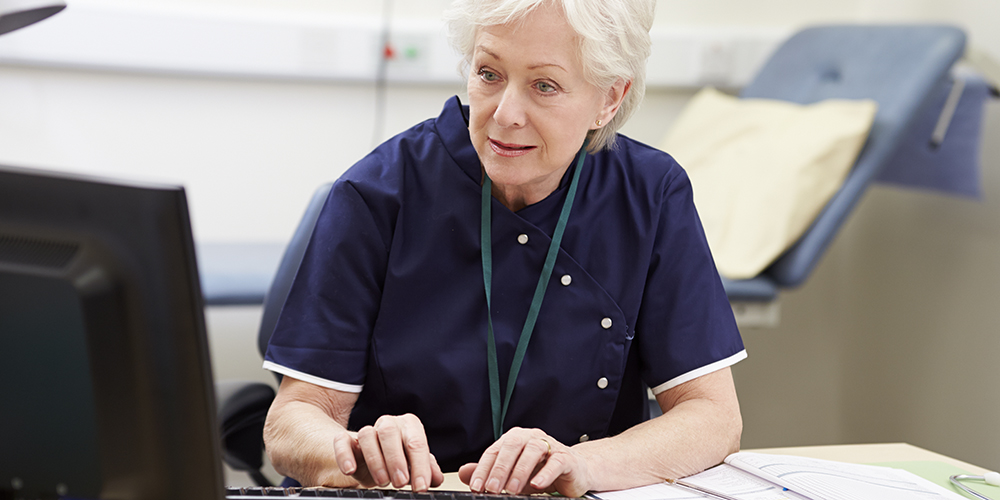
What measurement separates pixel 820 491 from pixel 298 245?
77 cm

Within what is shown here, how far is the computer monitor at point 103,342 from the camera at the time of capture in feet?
1.57

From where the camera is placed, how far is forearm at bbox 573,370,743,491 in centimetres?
87

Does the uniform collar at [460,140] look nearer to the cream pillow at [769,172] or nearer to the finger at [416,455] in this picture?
the finger at [416,455]

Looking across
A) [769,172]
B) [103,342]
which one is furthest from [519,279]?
[769,172]

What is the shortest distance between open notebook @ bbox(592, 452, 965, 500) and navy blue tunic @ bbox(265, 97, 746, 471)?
140 millimetres

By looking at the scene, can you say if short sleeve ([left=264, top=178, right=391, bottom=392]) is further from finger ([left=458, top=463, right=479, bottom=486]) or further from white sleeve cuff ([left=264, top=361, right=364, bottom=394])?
finger ([left=458, top=463, right=479, bottom=486])

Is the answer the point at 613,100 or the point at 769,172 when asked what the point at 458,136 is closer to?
the point at 613,100

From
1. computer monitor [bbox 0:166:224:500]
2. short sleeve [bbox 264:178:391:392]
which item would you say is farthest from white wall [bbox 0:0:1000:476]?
computer monitor [bbox 0:166:224:500]

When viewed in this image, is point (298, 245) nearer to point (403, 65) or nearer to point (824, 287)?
point (403, 65)

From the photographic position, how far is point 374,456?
2.58 ft

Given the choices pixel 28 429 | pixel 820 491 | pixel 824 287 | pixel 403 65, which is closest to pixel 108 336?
pixel 28 429

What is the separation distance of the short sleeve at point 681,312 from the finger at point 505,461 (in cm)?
30

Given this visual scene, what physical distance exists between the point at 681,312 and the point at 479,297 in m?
0.26

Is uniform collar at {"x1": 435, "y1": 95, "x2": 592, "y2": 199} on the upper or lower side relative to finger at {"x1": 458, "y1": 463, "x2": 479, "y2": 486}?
upper
